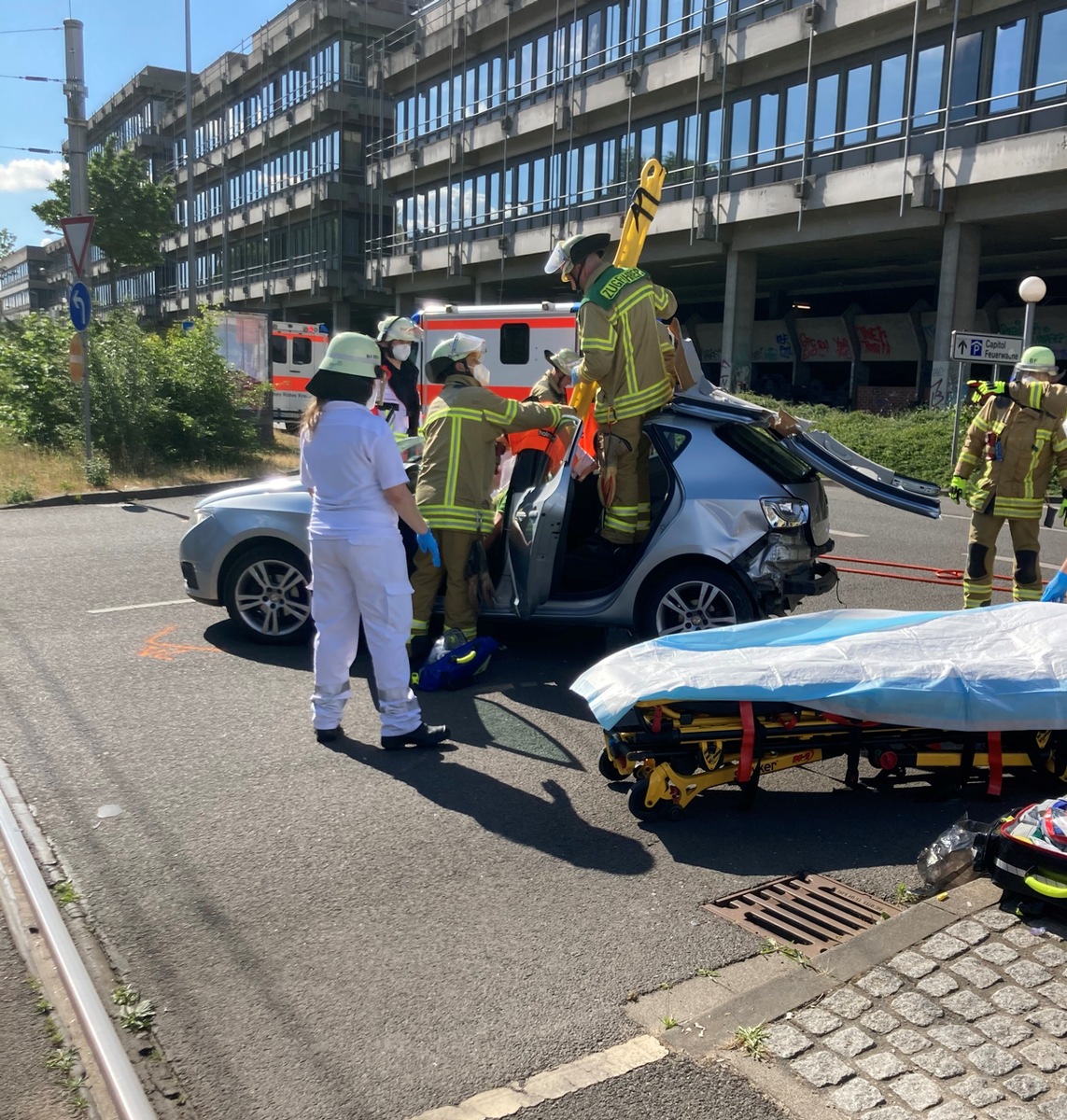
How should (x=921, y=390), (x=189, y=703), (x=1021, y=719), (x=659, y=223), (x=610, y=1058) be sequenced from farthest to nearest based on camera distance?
(x=921, y=390), (x=659, y=223), (x=189, y=703), (x=1021, y=719), (x=610, y=1058)

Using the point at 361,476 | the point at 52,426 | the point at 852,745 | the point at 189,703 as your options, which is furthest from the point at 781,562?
the point at 52,426

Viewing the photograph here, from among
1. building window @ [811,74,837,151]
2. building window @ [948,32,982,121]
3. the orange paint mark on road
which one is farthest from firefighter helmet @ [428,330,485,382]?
building window @ [811,74,837,151]

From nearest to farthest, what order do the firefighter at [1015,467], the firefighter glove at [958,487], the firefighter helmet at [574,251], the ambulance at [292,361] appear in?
the firefighter helmet at [574,251]
the firefighter at [1015,467]
the firefighter glove at [958,487]
the ambulance at [292,361]

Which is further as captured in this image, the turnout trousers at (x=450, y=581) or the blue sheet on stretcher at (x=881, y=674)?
the turnout trousers at (x=450, y=581)

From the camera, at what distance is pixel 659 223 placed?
31.2 metres

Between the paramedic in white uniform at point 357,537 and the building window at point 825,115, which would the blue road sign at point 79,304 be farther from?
the building window at point 825,115

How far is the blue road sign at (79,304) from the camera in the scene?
1400cm

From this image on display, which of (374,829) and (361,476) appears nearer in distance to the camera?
(374,829)

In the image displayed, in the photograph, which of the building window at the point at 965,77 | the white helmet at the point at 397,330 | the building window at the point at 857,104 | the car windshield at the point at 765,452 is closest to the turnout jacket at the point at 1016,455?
the car windshield at the point at 765,452

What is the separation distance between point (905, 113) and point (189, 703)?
24392 millimetres

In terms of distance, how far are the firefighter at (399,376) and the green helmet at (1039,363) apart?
4.92m

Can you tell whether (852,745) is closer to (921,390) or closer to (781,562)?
(781,562)

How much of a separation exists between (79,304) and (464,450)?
10.1 m

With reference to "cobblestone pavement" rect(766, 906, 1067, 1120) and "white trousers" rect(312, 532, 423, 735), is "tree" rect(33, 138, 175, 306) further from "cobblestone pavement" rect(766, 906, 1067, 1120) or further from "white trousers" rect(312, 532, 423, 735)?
"cobblestone pavement" rect(766, 906, 1067, 1120)
